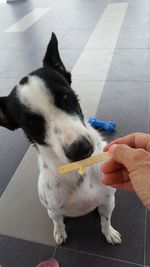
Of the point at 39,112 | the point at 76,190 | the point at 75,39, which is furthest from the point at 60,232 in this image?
the point at 75,39

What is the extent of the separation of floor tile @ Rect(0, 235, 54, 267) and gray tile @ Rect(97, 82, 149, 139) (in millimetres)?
1104

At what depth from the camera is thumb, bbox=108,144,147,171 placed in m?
1.05

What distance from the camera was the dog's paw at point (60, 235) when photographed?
1.86m

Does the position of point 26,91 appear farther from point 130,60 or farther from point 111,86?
point 130,60

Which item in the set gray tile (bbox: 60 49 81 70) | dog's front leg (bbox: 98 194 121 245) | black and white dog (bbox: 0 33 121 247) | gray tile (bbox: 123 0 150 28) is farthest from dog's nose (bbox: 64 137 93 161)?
gray tile (bbox: 123 0 150 28)

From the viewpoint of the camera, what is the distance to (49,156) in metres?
1.42

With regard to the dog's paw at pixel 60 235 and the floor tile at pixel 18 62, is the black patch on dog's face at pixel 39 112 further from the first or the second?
the floor tile at pixel 18 62

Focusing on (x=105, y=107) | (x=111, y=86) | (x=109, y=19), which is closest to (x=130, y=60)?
(x=111, y=86)

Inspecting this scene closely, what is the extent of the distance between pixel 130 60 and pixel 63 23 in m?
2.13

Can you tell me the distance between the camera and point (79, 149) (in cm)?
117

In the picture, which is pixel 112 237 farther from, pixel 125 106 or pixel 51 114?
pixel 125 106

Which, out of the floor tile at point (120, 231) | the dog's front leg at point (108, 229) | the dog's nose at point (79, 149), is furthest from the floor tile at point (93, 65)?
the dog's nose at point (79, 149)

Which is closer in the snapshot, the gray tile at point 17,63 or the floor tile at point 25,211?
the floor tile at point 25,211

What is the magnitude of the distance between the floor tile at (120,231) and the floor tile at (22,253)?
0.14 meters
